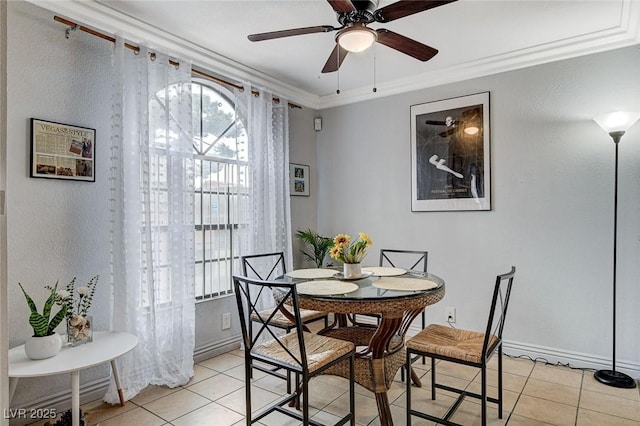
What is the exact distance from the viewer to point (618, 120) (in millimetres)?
2574

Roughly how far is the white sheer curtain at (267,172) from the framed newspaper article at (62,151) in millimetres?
1363

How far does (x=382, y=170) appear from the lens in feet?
Answer: 12.9

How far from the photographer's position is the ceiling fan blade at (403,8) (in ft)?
5.60

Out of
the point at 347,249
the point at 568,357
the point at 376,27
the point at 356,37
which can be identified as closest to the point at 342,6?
the point at 356,37

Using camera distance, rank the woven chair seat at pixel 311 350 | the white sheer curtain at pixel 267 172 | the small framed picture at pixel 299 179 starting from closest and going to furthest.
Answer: the woven chair seat at pixel 311 350, the white sheer curtain at pixel 267 172, the small framed picture at pixel 299 179

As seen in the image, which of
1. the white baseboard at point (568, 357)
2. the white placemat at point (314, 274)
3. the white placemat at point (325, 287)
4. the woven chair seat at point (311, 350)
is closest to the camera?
the woven chair seat at point (311, 350)

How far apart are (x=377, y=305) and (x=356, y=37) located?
1406 mm

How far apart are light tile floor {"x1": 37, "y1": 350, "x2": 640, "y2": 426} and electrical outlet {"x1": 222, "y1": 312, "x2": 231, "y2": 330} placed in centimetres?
45

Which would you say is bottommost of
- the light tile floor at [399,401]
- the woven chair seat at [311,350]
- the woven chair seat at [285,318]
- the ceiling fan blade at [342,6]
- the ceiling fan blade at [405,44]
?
the light tile floor at [399,401]

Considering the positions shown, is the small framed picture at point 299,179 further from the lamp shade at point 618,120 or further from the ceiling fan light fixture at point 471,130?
the lamp shade at point 618,120

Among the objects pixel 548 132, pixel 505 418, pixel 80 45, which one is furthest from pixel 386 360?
pixel 80 45

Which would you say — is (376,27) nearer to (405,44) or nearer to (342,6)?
(405,44)

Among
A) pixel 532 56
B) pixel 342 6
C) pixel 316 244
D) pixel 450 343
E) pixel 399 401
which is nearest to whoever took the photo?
pixel 342 6

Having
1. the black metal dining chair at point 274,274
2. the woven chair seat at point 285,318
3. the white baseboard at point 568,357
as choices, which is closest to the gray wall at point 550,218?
the white baseboard at point 568,357
